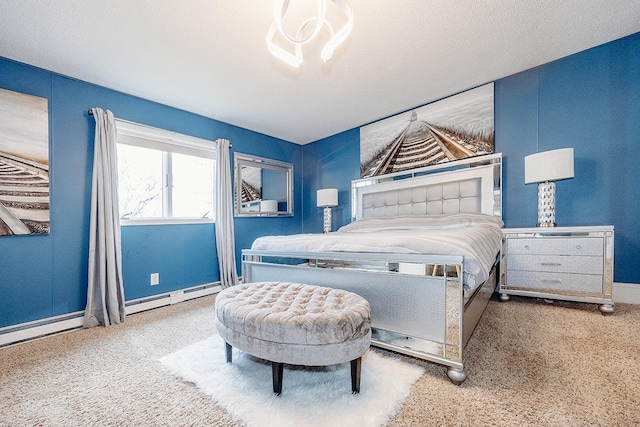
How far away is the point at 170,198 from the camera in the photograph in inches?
123

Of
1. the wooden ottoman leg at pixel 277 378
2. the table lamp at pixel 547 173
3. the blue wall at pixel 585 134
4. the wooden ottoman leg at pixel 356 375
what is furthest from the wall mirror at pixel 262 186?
the table lamp at pixel 547 173

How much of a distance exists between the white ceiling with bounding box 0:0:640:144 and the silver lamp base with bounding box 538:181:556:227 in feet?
4.09

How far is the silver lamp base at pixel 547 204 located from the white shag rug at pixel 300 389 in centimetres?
199

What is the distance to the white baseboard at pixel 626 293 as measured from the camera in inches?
86.7

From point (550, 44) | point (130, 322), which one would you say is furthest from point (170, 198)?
point (550, 44)

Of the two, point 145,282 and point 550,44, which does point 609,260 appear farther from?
point 145,282

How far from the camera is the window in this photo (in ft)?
9.27

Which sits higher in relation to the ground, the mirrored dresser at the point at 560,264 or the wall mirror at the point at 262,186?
the wall mirror at the point at 262,186

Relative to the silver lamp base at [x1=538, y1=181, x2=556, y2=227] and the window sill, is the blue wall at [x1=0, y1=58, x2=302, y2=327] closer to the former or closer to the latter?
the window sill

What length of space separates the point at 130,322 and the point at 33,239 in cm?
107

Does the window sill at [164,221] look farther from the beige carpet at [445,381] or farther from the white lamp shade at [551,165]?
the white lamp shade at [551,165]

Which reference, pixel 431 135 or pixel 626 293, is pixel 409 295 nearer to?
pixel 626 293

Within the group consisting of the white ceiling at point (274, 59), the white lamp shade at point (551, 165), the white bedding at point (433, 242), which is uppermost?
the white ceiling at point (274, 59)

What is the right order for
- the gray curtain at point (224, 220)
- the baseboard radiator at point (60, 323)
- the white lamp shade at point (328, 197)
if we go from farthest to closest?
the white lamp shade at point (328, 197) < the gray curtain at point (224, 220) < the baseboard radiator at point (60, 323)
